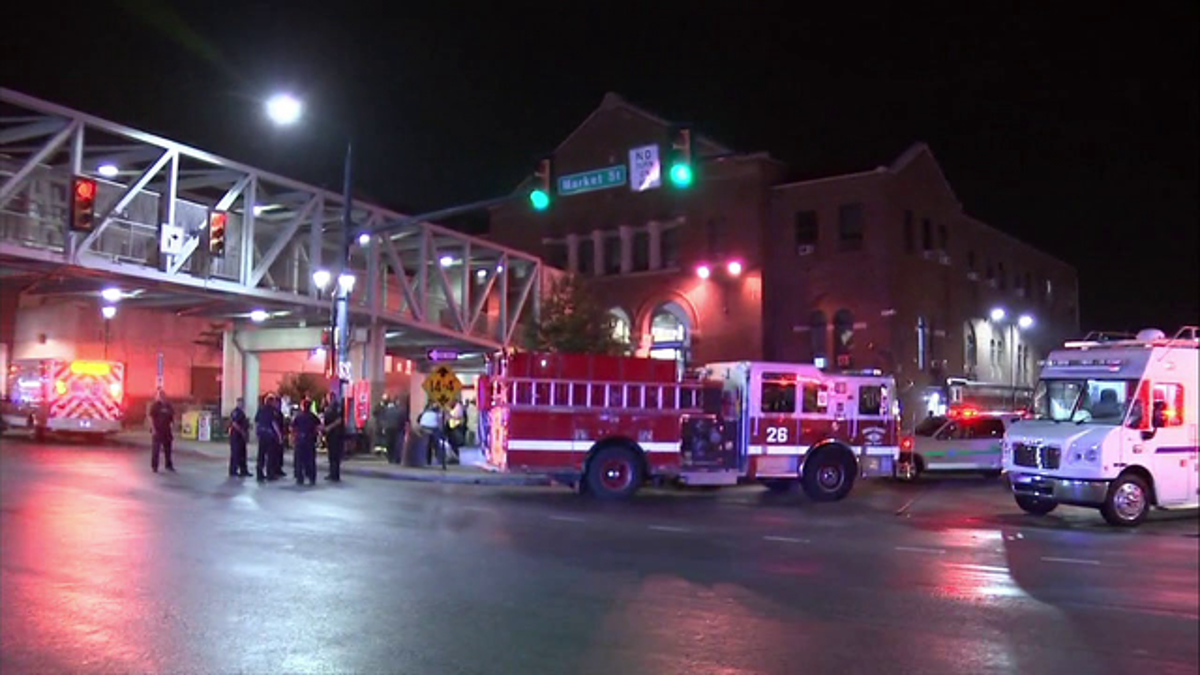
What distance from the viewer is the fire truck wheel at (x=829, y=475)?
2019cm

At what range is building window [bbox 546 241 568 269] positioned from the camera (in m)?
48.3

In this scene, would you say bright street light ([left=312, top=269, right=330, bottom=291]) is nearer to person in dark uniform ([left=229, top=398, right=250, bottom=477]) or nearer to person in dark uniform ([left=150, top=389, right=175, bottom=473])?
person in dark uniform ([left=150, top=389, right=175, bottom=473])

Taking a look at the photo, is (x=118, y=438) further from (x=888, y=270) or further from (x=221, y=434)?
(x=888, y=270)

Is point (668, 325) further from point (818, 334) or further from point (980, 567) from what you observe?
point (980, 567)

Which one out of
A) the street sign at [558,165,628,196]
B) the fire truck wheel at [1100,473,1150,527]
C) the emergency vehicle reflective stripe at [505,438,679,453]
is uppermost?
Result: the street sign at [558,165,628,196]

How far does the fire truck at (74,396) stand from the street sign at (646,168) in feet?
73.6

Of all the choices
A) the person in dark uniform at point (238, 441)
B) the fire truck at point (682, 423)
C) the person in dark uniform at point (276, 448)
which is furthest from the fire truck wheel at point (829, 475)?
the person in dark uniform at point (238, 441)

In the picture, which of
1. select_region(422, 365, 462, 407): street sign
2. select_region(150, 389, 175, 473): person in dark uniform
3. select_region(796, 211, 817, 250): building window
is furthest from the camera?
select_region(796, 211, 817, 250): building window

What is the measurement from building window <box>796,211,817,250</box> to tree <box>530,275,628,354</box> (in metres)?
10.3

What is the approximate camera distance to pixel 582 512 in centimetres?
1666

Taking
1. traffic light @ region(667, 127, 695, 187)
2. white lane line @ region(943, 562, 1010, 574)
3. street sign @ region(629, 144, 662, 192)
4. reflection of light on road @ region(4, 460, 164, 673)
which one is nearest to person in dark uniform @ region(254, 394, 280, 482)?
reflection of light on road @ region(4, 460, 164, 673)

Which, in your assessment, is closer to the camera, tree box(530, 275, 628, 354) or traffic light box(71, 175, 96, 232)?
traffic light box(71, 175, 96, 232)

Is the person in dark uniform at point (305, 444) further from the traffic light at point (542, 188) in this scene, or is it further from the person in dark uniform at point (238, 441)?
the traffic light at point (542, 188)

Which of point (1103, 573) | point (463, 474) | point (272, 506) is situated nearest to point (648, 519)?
point (272, 506)
